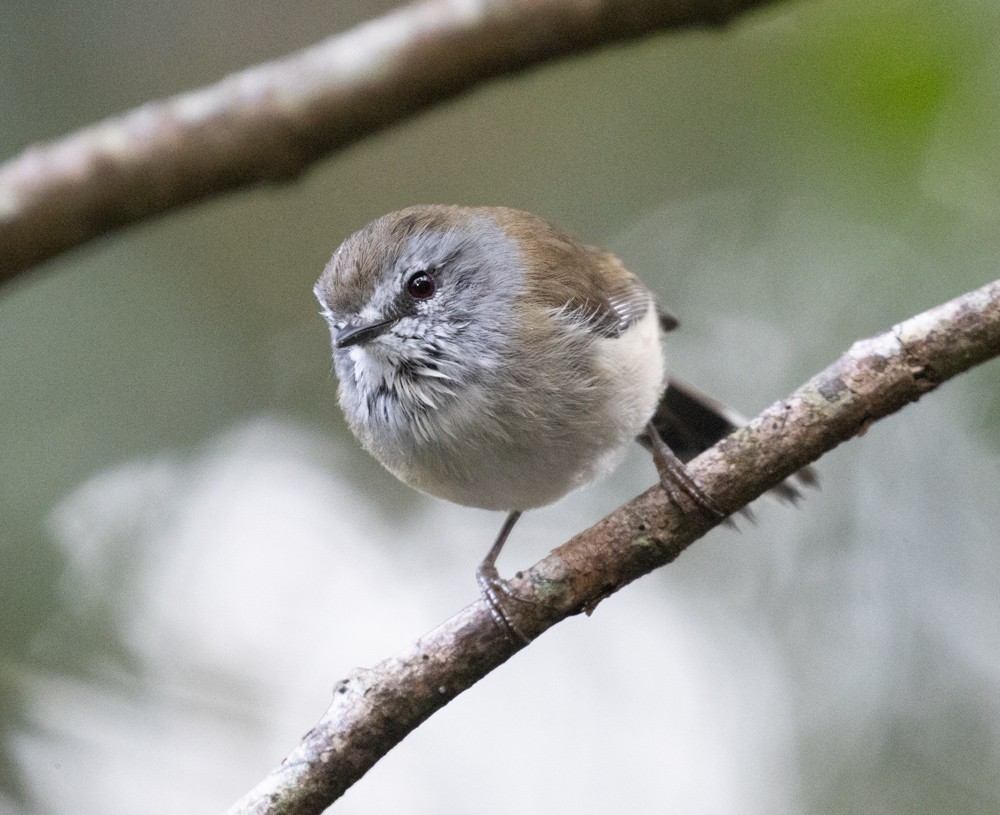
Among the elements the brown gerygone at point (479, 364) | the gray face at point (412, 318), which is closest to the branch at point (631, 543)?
the brown gerygone at point (479, 364)

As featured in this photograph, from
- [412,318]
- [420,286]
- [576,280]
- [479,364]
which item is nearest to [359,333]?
[412,318]

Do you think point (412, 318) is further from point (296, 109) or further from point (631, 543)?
point (631, 543)

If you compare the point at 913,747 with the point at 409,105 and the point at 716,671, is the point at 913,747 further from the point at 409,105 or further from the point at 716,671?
the point at 409,105

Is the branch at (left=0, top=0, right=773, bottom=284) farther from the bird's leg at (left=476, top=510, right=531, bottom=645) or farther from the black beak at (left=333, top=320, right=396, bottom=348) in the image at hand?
the bird's leg at (left=476, top=510, right=531, bottom=645)

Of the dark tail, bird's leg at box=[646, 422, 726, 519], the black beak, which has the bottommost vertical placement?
the dark tail

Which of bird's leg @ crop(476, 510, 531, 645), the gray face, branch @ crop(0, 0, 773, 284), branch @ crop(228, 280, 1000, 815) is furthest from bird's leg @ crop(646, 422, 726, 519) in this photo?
branch @ crop(0, 0, 773, 284)

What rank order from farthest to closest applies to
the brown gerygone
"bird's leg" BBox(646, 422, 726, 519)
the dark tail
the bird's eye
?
the dark tail
the bird's eye
the brown gerygone
"bird's leg" BBox(646, 422, 726, 519)

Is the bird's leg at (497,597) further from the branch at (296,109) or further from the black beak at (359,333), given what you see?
the branch at (296,109)
